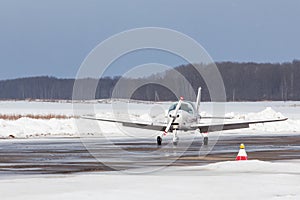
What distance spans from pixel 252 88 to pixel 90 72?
13494 centimetres

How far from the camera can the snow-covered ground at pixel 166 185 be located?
11875mm

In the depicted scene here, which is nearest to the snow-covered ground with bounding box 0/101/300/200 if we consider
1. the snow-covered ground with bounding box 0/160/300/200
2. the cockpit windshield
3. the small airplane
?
the snow-covered ground with bounding box 0/160/300/200

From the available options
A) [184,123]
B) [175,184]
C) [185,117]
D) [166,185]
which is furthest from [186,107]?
[166,185]

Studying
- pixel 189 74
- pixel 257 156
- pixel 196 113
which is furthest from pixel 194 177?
pixel 189 74

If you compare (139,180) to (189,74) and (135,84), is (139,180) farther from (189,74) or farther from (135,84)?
(189,74)

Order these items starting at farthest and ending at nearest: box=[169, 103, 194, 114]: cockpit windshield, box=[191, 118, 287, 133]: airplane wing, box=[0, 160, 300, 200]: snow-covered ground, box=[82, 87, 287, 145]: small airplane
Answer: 1. box=[169, 103, 194, 114]: cockpit windshield
2. box=[191, 118, 287, 133]: airplane wing
3. box=[82, 87, 287, 145]: small airplane
4. box=[0, 160, 300, 200]: snow-covered ground

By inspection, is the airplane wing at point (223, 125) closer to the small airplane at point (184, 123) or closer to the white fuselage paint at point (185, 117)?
the small airplane at point (184, 123)

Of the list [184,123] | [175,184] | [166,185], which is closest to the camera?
[166,185]

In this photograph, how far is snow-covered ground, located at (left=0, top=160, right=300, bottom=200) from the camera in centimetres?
1188

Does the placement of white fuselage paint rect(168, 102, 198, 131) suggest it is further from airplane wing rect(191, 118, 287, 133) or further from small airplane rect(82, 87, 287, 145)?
airplane wing rect(191, 118, 287, 133)

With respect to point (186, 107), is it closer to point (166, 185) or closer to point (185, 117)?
point (185, 117)

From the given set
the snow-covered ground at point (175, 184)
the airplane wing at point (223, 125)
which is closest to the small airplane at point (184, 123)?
the airplane wing at point (223, 125)

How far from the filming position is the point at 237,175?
1548 centimetres

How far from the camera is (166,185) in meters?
13.3
